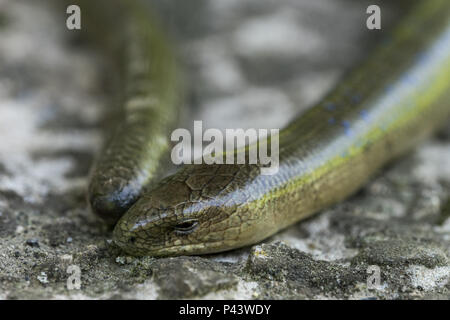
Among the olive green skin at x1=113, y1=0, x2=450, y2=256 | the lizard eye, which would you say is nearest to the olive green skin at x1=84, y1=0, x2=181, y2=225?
the olive green skin at x1=113, y1=0, x2=450, y2=256

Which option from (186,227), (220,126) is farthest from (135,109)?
(186,227)

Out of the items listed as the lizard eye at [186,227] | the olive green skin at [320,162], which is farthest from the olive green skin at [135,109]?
Result: the lizard eye at [186,227]

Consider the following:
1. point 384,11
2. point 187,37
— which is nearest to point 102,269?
point 187,37

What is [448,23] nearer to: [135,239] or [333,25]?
[333,25]

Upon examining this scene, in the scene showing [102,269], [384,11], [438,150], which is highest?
[384,11]

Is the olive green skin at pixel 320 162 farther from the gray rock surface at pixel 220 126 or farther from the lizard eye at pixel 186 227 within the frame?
the gray rock surface at pixel 220 126

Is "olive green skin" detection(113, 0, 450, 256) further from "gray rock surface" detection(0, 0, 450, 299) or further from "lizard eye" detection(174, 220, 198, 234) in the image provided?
"gray rock surface" detection(0, 0, 450, 299)

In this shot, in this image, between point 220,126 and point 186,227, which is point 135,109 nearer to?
point 220,126
